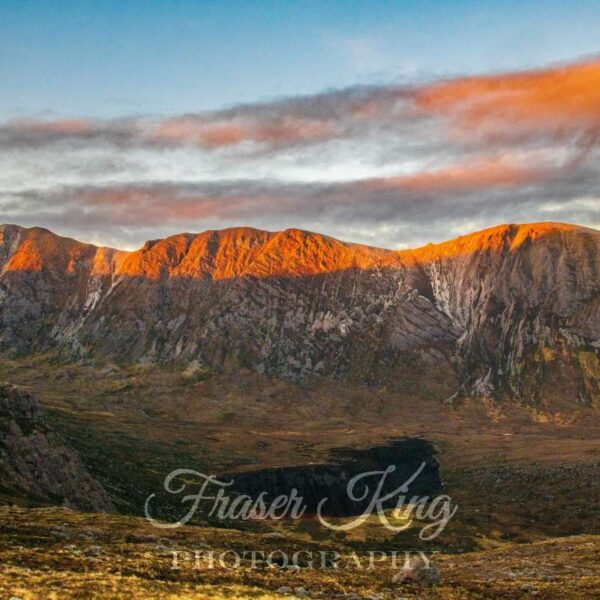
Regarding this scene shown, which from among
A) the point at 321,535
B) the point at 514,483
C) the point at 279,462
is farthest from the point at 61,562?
the point at 279,462

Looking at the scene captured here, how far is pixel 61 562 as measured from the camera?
34562mm

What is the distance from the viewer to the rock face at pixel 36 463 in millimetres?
79375

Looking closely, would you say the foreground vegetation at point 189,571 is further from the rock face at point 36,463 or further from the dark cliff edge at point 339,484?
the dark cliff edge at point 339,484

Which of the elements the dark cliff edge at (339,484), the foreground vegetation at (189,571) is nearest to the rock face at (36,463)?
the foreground vegetation at (189,571)

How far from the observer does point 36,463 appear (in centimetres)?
8475

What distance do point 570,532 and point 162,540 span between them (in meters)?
93.6

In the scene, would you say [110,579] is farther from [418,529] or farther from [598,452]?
[598,452]

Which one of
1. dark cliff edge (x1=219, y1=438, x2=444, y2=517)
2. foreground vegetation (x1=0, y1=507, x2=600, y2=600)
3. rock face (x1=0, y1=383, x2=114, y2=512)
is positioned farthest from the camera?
dark cliff edge (x1=219, y1=438, x2=444, y2=517)

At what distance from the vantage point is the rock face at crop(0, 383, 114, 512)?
79.4 m

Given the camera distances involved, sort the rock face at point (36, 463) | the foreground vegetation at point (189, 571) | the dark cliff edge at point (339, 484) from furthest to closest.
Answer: the dark cliff edge at point (339, 484) < the rock face at point (36, 463) < the foreground vegetation at point (189, 571)

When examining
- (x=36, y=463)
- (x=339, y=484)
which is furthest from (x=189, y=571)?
(x=339, y=484)

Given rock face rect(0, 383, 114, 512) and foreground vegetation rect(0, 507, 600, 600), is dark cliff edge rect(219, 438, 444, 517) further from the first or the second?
foreground vegetation rect(0, 507, 600, 600)

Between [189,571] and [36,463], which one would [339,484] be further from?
[189,571]

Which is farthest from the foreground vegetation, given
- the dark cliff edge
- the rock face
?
the dark cliff edge
